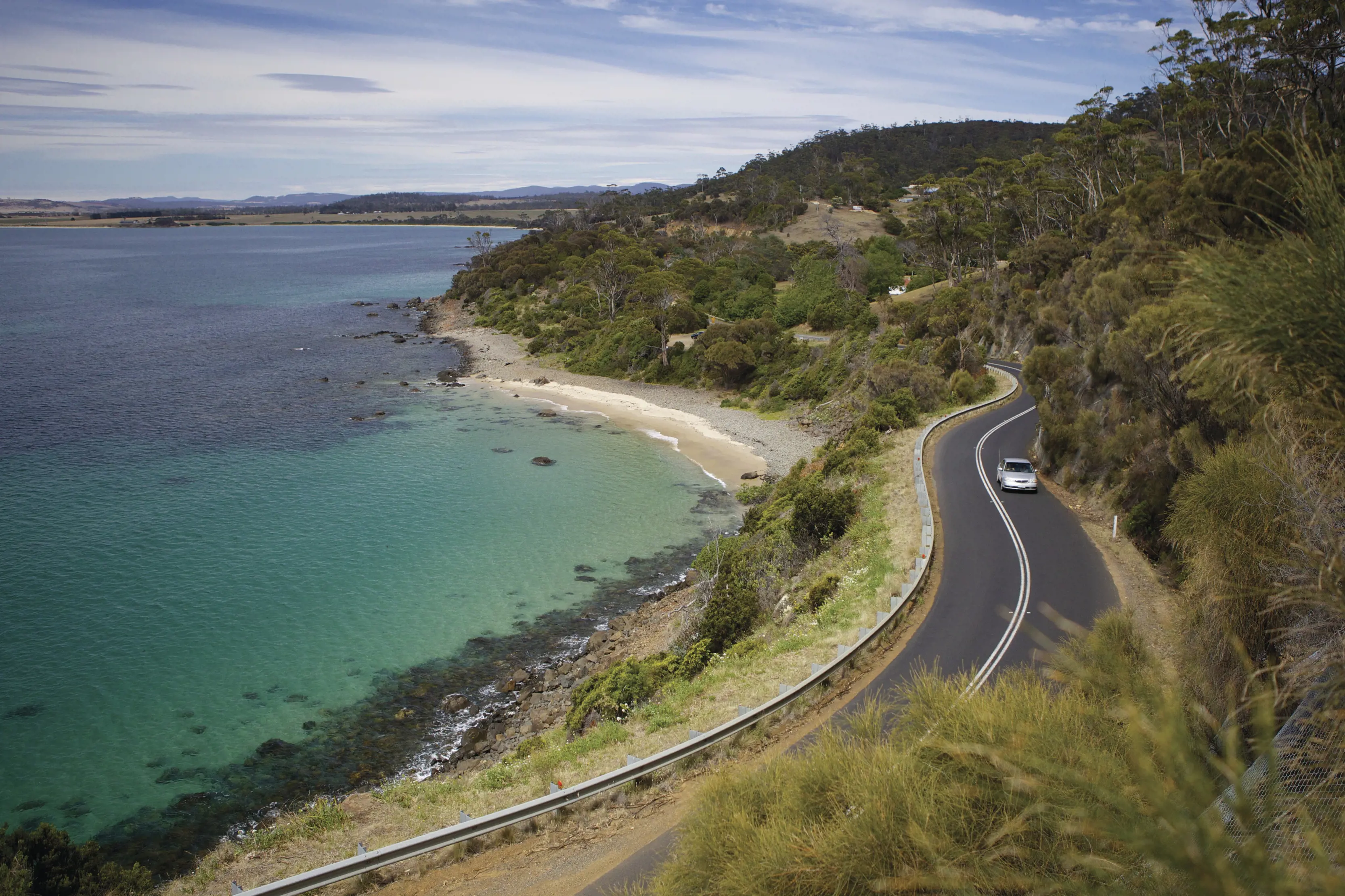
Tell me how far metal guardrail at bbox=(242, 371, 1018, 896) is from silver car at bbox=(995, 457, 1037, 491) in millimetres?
12821

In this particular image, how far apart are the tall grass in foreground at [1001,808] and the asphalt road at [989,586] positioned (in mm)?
2122

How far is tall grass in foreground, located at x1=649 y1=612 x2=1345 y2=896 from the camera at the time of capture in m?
2.86

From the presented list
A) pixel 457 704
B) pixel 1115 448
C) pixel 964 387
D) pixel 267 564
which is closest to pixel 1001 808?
pixel 457 704

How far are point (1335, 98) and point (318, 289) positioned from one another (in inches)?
4782

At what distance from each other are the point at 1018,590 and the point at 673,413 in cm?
3574

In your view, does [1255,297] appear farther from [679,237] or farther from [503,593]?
[679,237]

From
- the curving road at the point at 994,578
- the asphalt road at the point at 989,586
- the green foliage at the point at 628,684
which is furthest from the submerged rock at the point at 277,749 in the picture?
the curving road at the point at 994,578

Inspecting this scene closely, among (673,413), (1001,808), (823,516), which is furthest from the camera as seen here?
(673,413)

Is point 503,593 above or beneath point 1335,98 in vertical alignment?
beneath

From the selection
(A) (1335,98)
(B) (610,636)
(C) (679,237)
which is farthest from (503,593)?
(C) (679,237)

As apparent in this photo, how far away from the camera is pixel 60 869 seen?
1336 cm

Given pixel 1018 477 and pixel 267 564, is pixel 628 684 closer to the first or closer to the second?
pixel 1018 477

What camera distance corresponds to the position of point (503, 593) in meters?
28.0

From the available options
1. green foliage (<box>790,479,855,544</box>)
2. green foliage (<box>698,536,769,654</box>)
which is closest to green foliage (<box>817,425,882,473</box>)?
green foliage (<box>790,479,855,544</box>)
